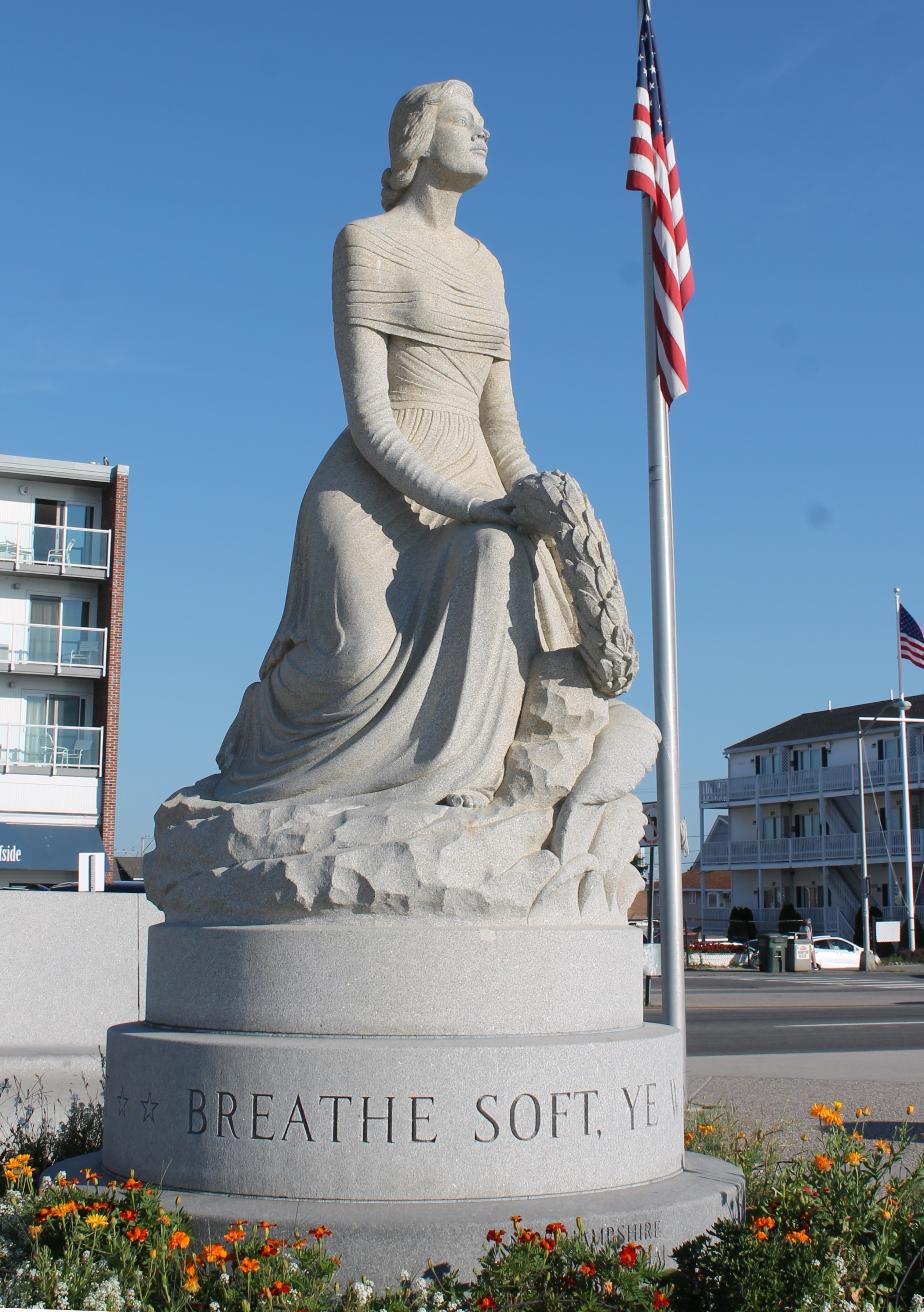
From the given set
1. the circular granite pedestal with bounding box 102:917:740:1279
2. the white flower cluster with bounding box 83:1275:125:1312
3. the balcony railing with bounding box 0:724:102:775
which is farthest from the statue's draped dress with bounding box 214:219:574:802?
the balcony railing with bounding box 0:724:102:775

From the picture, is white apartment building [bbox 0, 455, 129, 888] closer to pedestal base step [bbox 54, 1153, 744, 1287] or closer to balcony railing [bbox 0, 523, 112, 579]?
balcony railing [bbox 0, 523, 112, 579]

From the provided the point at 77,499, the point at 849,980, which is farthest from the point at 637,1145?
the point at 77,499

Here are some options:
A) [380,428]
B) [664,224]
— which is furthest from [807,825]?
[380,428]

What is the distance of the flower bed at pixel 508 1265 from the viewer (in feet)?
13.8

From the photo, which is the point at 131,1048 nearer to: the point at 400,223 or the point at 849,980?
the point at 400,223

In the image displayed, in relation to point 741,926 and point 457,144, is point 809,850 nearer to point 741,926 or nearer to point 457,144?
point 741,926

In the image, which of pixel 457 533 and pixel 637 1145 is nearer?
pixel 637 1145

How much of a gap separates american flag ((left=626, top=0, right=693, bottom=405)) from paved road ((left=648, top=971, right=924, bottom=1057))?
7.75 m

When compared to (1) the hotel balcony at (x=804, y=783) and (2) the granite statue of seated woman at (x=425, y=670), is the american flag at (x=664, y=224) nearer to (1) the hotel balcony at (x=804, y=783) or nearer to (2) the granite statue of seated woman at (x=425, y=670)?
(2) the granite statue of seated woman at (x=425, y=670)

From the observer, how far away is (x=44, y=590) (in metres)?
41.0

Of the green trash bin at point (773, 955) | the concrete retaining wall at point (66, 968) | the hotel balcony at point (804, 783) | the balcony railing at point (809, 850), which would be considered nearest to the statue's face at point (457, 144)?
the concrete retaining wall at point (66, 968)

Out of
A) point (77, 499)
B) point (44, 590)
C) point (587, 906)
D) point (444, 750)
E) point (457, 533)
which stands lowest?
point (587, 906)

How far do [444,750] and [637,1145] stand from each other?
1.75 m

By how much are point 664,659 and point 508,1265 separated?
688 centimetres
